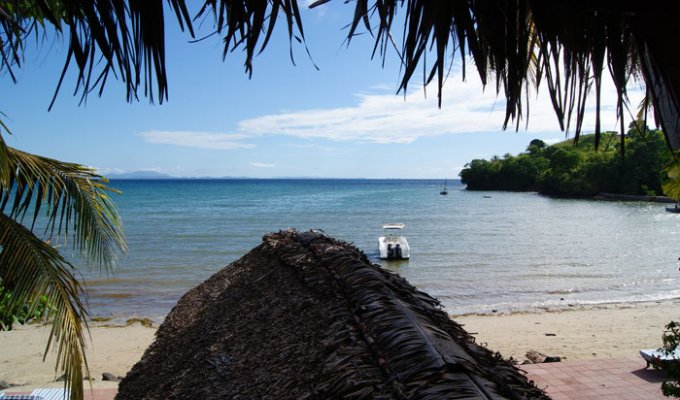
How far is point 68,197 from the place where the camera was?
3521mm

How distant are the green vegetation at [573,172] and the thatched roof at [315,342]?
2405 centimetres

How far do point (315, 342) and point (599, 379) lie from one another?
4.85m

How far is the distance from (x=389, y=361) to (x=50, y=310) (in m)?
2.59

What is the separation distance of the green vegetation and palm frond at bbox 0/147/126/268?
80.8 ft

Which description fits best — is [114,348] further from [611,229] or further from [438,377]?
[611,229]

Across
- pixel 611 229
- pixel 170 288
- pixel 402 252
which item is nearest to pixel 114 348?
pixel 170 288

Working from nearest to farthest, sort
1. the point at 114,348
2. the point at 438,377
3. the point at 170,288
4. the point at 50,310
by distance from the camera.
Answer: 1. the point at 438,377
2. the point at 50,310
3. the point at 114,348
4. the point at 170,288

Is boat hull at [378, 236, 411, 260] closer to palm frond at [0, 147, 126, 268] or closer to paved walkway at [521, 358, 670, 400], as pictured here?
paved walkway at [521, 358, 670, 400]

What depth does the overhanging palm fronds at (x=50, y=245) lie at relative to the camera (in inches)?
114

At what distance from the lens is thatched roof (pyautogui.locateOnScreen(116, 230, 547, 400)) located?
163cm

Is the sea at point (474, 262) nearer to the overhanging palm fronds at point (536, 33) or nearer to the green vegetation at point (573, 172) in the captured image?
the overhanging palm fronds at point (536, 33)

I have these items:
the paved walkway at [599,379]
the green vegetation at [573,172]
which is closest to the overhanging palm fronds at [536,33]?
the paved walkway at [599,379]

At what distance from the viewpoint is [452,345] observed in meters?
1.85

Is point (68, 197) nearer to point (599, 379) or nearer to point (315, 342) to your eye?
point (315, 342)
